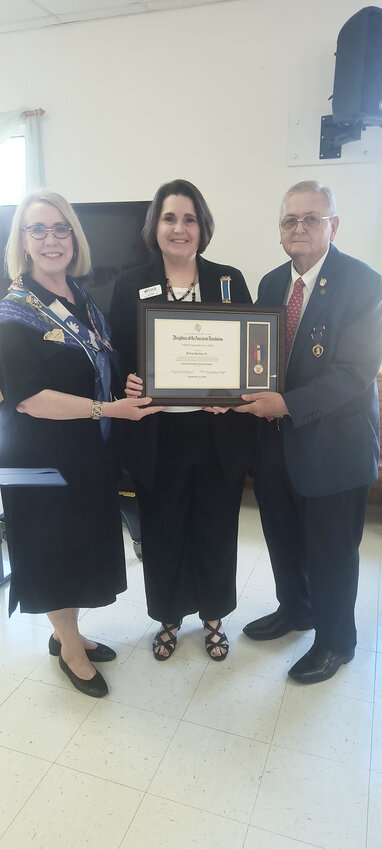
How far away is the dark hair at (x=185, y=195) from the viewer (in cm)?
150

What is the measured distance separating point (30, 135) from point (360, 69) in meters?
2.02

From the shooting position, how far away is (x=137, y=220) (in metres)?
2.61

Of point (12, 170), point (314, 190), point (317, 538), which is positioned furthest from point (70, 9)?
point (317, 538)

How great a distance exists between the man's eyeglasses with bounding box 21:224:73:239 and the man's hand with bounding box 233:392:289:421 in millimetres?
687

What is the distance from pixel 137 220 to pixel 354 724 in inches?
91.6

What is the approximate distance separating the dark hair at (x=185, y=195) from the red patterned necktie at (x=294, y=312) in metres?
0.31

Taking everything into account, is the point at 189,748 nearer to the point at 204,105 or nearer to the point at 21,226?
the point at 21,226

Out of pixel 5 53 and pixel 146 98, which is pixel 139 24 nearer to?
pixel 146 98

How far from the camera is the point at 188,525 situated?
174cm

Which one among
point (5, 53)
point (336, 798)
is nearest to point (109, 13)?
point (5, 53)

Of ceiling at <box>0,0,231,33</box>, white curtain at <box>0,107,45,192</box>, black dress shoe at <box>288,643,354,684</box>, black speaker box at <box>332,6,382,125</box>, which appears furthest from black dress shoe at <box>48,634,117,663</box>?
ceiling at <box>0,0,231,33</box>

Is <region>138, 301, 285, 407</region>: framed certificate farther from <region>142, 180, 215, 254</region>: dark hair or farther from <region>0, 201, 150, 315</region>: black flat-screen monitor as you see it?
<region>0, 201, 150, 315</region>: black flat-screen monitor

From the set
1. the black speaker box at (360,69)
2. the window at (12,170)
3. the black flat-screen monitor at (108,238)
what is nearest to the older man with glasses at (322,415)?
the black flat-screen monitor at (108,238)

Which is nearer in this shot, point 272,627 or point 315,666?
point 315,666
